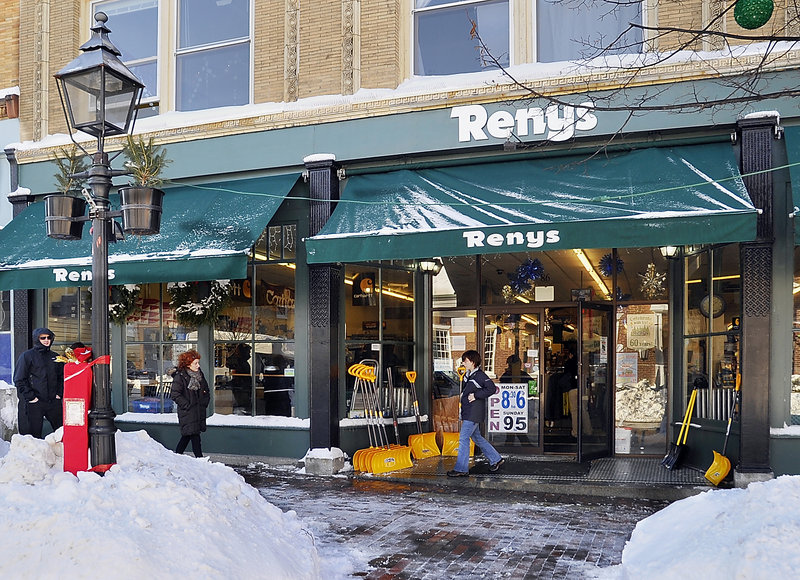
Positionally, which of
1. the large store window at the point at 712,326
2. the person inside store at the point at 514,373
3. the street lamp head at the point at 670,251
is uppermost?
the street lamp head at the point at 670,251

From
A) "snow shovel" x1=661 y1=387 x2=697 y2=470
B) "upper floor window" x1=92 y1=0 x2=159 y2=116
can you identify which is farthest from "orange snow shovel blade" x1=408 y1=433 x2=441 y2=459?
"upper floor window" x1=92 y1=0 x2=159 y2=116

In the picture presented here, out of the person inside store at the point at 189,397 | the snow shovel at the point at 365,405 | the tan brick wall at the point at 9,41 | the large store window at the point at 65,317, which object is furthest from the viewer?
the tan brick wall at the point at 9,41

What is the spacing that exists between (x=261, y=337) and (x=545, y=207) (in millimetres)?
4643

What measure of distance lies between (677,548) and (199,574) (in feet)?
9.99

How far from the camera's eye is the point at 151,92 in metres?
12.9

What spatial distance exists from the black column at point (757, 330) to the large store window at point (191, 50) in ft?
24.0

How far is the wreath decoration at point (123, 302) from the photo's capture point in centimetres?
1220

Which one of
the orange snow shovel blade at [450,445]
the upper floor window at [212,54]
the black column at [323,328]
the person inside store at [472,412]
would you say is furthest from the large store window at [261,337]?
the person inside store at [472,412]

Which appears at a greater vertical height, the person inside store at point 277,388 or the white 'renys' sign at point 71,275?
the white 'renys' sign at point 71,275

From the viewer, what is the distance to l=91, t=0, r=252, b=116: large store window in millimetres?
12211

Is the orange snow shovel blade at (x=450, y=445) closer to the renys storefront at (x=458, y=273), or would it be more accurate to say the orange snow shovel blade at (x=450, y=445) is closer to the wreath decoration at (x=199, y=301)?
the renys storefront at (x=458, y=273)

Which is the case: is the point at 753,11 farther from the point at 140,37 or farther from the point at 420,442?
the point at 140,37

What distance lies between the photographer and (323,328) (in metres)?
10.8

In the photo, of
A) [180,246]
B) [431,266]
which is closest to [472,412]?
[431,266]
